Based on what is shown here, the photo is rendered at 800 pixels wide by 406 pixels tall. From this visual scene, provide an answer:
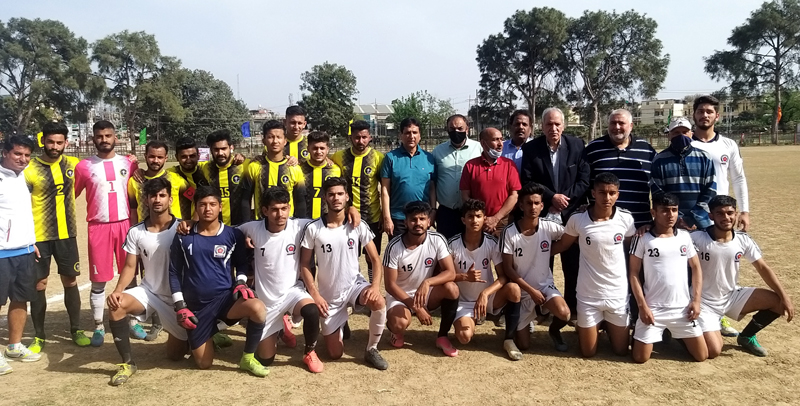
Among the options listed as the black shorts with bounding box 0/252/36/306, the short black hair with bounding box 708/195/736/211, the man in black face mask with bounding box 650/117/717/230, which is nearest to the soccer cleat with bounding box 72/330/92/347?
the black shorts with bounding box 0/252/36/306

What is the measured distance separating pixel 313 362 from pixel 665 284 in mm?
3148

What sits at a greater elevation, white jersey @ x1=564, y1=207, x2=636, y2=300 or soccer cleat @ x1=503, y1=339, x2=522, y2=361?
white jersey @ x1=564, y1=207, x2=636, y2=300

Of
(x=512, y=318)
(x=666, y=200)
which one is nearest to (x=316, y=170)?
(x=512, y=318)

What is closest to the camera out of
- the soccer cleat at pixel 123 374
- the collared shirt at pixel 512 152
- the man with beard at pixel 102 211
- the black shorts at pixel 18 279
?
the soccer cleat at pixel 123 374

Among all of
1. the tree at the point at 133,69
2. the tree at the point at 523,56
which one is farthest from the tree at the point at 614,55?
the tree at the point at 133,69

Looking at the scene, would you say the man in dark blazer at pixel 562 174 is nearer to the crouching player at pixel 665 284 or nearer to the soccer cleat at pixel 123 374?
the crouching player at pixel 665 284

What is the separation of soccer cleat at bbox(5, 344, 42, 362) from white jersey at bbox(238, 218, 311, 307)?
7.17ft

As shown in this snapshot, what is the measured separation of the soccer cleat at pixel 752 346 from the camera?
4.45 metres

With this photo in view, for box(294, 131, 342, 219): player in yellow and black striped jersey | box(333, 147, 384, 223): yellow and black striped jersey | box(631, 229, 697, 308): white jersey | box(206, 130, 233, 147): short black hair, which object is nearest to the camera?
box(631, 229, 697, 308): white jersey

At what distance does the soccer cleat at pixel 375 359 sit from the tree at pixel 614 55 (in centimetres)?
4955

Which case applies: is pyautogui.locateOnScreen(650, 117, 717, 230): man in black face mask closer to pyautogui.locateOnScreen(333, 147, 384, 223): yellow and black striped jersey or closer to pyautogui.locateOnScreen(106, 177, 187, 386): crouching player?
pyautogui.locateOnScreen(333, 147, 384, 223): yellow and black striped jersey

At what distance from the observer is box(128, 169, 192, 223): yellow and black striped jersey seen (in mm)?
5328

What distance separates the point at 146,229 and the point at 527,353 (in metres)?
3.68

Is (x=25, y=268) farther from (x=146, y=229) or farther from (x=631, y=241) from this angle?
(x=631, y=241)
